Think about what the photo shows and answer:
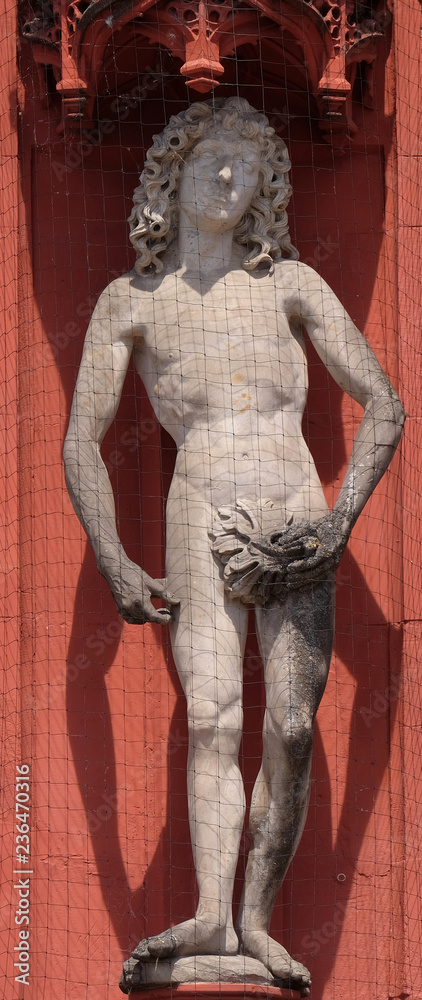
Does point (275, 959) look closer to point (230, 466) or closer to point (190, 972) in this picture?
point (190, 972)

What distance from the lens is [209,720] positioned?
5340 mm

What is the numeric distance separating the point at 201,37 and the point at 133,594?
1209 mm

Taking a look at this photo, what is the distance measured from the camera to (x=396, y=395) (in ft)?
18.1

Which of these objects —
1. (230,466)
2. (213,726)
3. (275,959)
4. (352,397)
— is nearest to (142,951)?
(275,959)

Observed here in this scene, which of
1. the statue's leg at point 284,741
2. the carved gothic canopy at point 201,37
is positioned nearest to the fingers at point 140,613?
the statue's leg at point 284,741

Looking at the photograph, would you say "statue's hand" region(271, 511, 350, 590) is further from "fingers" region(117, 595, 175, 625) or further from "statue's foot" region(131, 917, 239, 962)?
"statue's foot" region(131, 917, 239, 962)

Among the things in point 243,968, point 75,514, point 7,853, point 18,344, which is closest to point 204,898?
point 243,968

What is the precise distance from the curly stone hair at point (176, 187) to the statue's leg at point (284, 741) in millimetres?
807

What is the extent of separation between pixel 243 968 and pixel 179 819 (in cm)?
53

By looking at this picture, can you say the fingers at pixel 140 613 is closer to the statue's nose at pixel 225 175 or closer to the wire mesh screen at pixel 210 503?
the wire mesh screen at pixel 210 503

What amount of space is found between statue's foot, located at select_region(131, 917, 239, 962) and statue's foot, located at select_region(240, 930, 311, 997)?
0.04 meters

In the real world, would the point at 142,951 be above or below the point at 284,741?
below

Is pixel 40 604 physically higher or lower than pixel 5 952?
higher

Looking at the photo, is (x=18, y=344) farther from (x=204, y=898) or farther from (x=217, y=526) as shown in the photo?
(x=204, y=898)
